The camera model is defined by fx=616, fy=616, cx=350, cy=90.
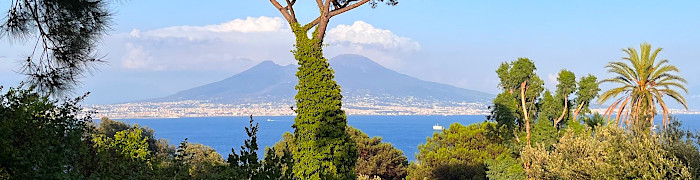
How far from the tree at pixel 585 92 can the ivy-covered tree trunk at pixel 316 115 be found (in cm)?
1321

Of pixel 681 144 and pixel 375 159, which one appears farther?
pixel 375 159

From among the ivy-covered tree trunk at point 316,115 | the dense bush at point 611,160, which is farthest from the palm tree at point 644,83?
the ivy-covered tree trunk at point 316,115

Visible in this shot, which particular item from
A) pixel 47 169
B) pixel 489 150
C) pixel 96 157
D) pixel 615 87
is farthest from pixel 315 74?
pixel 489 150

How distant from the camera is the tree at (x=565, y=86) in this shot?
65.8ft

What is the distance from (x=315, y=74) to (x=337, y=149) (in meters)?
1.16

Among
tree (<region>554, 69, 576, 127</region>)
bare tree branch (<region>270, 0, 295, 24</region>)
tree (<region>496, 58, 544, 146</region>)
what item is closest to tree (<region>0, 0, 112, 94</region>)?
bare tree branch (<region>270, 0, 295, 24</region>)

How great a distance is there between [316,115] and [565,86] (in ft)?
44.6

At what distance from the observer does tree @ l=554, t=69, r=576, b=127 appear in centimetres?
2006

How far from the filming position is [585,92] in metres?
20.0

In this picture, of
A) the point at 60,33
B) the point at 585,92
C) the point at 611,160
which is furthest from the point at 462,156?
the point at 60,33

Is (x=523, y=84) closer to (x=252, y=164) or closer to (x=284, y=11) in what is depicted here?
(x=284, y=11)

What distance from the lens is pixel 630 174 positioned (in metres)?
10.4

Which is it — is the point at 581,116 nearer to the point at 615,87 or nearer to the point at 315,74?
the point at 615,87

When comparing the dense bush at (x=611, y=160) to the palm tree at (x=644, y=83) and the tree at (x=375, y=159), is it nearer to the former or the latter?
the palm tree at (x=644, y=83)
